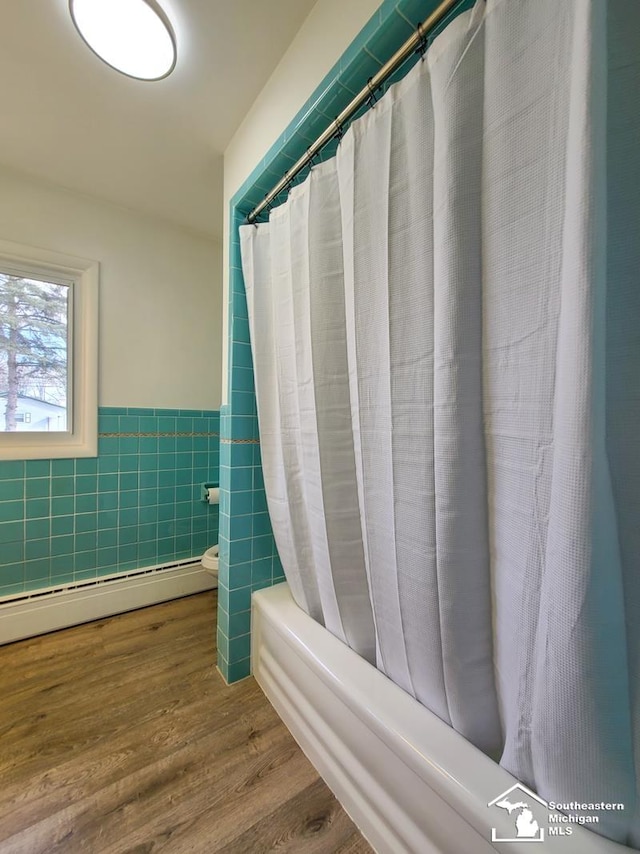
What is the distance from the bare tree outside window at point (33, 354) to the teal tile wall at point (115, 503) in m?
0.23

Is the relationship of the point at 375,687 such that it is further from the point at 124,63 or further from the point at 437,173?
the point at 124,63

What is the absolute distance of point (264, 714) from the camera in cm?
120

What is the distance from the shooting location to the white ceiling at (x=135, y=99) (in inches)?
38.7

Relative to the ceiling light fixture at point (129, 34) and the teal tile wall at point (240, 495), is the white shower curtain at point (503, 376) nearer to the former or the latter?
the teal tile wall at point (240, 495)

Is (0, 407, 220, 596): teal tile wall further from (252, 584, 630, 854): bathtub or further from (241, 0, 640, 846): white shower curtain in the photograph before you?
(241, 0, 640, 846): white shower curtain

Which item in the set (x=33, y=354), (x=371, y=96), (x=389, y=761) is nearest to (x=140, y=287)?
(x=33, y=354)

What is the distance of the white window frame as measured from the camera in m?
1.71

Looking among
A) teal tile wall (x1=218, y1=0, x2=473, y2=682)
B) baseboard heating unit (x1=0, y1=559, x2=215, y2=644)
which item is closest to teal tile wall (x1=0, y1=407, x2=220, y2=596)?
baseboard heating unit (x1=0, y1=559, x2=215, y2=644)

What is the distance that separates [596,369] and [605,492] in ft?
0.62

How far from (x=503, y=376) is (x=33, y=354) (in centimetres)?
219

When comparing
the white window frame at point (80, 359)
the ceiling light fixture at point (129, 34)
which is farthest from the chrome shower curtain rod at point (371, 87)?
the white window frame at point (80, 359)

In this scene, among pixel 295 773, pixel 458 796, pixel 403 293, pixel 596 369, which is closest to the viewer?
pixel 596 369

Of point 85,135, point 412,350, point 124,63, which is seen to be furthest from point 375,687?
point 85,135

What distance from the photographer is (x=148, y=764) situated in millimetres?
1018
